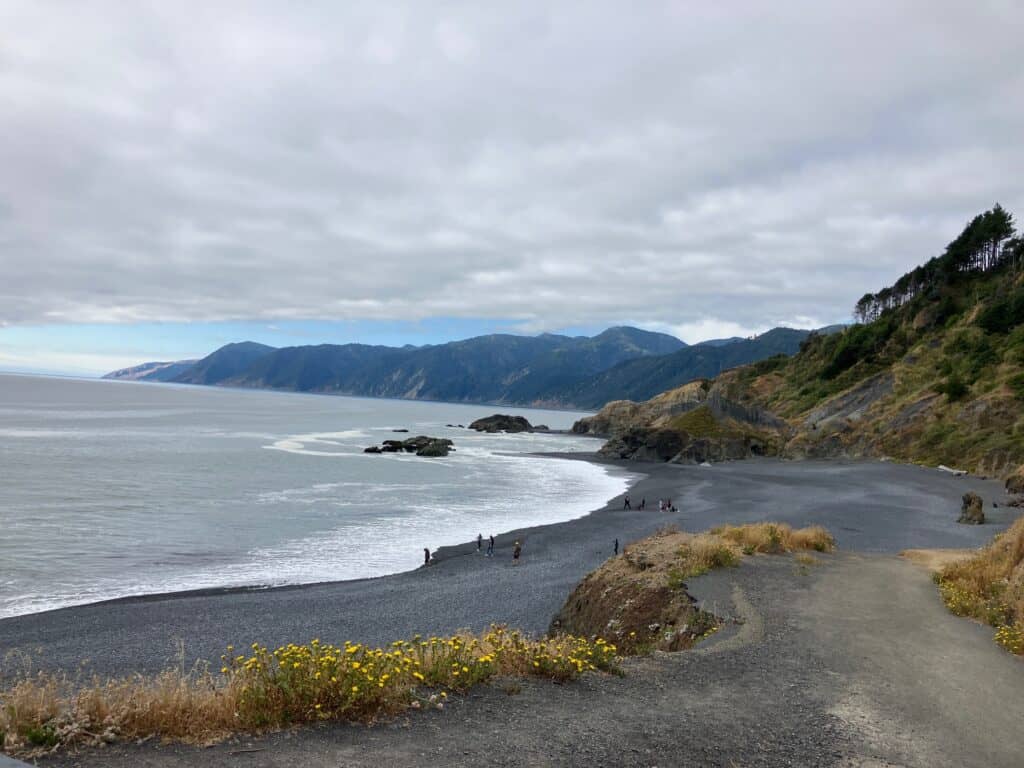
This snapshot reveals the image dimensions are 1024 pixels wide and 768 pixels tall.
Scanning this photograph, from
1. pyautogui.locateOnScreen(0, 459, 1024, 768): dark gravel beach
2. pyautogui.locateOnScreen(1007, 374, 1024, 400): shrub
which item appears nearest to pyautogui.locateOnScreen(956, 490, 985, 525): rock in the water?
pyautogui.locateOnScreen(0, 459, 1024, 768): dark gravel beach

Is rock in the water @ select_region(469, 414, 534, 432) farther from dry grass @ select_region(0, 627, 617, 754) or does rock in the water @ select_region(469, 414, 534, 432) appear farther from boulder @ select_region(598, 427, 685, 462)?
dry grass @ select_region(0, 627, 617, 754)

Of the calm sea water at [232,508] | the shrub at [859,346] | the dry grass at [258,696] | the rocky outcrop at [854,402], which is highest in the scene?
the shrub at [859,346]

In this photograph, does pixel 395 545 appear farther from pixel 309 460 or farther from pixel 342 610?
pixel 309 460

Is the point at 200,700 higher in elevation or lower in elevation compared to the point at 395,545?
higher

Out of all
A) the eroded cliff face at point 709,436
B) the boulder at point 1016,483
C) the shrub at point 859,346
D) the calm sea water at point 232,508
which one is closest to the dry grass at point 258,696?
the calm sea water at point 232,508

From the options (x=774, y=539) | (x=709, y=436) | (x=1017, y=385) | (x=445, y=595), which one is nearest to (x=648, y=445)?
(x=709, y=436)

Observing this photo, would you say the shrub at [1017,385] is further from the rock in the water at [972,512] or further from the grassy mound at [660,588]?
the grassy mound at [660,588]

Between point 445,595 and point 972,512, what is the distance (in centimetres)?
2713

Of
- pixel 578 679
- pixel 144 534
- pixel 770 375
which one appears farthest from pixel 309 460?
pixel 770 375

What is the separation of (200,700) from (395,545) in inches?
1070

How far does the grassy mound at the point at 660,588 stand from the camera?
1224 centimetres

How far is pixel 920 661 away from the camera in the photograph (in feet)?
32.6

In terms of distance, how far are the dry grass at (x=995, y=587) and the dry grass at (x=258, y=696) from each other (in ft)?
28.4

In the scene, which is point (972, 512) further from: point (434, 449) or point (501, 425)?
point (501, 425)
